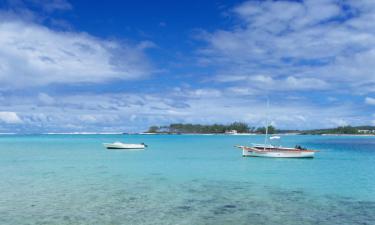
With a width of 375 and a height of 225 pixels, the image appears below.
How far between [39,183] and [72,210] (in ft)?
30.4

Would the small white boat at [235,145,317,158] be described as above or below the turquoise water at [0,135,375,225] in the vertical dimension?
above

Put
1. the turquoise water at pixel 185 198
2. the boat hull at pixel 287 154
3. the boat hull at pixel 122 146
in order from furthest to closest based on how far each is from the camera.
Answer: the boat hull at pixel 122 146
the boat hull at pixel 287 154
the turquoise water at pixel 185 198

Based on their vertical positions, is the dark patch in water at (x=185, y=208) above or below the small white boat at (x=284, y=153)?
below

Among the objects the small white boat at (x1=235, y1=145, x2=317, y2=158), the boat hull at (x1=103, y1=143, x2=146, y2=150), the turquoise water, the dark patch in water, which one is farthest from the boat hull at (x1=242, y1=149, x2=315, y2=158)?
the dark patch in water

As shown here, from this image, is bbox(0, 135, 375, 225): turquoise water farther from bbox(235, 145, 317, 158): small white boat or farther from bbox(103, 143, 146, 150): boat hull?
bbox(103, 143, 146, 150): boat hull

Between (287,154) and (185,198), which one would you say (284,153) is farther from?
(185,198)

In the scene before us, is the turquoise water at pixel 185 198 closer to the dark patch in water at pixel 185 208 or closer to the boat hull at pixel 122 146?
the dark patch in water at pixel 185 208

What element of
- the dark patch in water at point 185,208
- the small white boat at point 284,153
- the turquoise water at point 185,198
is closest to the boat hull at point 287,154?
the small white boat at point 284,153

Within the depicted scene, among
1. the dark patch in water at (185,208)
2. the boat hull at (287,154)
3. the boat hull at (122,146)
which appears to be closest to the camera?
the dark patch in water at (185,208)

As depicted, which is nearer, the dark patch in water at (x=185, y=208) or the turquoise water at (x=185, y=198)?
the turquoise water at (x=185, y=198)

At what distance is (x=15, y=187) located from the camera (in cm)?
2281

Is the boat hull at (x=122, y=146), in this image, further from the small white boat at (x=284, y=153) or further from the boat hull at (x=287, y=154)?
the boat hull at (x=287, y=154)

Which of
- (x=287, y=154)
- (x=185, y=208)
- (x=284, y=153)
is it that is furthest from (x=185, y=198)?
(x=287, y=154)

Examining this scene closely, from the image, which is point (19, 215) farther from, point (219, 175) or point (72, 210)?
point (219, 175)
